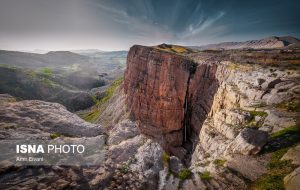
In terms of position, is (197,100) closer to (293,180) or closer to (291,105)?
(291,105)

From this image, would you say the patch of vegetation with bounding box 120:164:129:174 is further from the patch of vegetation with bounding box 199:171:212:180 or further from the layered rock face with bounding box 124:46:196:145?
the layered rock face with bounding box 124:46:196:145

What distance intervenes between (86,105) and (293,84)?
105 meters

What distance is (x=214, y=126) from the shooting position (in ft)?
98.0

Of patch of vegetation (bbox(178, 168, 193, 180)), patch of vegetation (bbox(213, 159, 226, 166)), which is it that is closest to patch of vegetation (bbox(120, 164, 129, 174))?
patch of vegetation (bbox(178, 168, 193, 180))

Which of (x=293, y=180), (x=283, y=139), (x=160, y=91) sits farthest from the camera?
(x=160, y=91)

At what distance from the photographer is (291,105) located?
20.7 meters

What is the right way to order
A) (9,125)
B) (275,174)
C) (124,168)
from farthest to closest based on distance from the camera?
(9,125), (124,168), (275,174)

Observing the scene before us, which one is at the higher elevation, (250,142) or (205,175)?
(250,142)

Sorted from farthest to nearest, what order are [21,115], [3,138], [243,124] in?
[243,124]
[21,115]
[3,138]

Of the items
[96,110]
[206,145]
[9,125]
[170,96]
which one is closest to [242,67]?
[206,145]

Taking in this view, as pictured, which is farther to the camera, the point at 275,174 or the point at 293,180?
the point at 275,174

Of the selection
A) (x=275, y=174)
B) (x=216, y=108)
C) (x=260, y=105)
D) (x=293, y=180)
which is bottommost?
(x=216, y=108)

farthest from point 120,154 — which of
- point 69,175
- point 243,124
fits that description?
point 243,124

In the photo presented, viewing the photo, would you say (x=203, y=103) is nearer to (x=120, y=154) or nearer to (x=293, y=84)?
(x=293, y=84)
